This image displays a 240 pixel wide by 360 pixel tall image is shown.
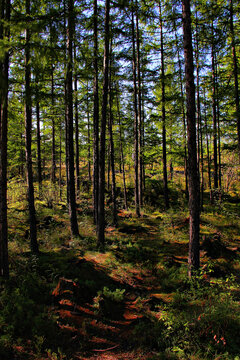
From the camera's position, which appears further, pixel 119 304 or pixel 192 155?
pixel 192 155

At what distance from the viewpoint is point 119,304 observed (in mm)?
5543

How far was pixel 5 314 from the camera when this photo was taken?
4.59 meters

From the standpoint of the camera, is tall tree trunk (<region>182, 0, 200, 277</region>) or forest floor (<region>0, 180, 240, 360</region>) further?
tall tree trunk (<region>182, 0, 200, 277</region>)

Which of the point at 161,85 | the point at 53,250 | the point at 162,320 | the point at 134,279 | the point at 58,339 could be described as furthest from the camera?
the point at 161,85

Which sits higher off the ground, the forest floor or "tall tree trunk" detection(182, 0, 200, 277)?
"tall tree trunk" detection(182, 0, 200, 277)

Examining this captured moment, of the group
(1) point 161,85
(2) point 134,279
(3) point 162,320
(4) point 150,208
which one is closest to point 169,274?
(2) point 134,279

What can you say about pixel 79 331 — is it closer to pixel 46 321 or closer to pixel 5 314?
pixel 46 321

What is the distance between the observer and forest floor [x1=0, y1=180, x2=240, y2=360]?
4020 mm

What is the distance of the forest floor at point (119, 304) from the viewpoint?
402 cm

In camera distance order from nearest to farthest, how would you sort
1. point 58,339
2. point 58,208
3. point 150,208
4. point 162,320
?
point 58,339
point 162,320
point 58,208
point 150,208

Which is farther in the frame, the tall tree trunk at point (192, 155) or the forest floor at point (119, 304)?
the tall tree trunk at point (192, 155)

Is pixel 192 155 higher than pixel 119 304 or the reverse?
higher

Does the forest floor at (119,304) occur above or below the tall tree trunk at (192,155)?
below

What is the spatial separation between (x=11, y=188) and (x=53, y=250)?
5.82 meters
